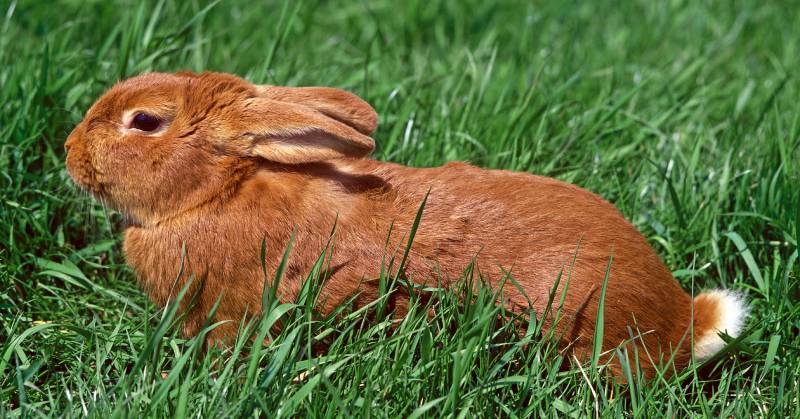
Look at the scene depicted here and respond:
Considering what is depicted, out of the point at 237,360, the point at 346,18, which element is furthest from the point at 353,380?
the point at 346,18

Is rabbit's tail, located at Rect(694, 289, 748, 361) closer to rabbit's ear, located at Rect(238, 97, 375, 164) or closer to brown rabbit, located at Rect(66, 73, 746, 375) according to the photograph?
brown rabbit, located at Rect(66, 73, 746, 375)

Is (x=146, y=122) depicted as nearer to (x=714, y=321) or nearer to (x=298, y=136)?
(x=298, y=136)

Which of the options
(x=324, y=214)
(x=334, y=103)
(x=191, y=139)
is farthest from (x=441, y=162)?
(x=191, y=139)

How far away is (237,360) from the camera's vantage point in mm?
2879

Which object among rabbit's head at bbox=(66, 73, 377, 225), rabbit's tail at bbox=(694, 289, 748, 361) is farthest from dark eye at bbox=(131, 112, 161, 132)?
rabbit's tail at bbox=(694, 289, 748, 361)

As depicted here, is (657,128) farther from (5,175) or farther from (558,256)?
(5,175)

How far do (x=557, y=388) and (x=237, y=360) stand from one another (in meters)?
0.93

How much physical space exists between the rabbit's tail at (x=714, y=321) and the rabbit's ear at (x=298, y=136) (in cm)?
119

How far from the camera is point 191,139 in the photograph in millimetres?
3193

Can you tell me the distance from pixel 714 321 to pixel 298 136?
1.43 metres

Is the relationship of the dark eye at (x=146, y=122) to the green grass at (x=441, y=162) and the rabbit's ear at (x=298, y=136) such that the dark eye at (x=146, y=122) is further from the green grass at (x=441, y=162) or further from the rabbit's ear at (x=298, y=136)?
the green grass at (x=441, y=162)

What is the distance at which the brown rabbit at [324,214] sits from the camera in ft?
9.88

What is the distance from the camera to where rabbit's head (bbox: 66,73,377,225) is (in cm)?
311

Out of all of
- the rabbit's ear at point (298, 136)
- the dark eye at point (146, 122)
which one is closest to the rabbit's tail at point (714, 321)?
the rabbit's ear at point (298, 136)
